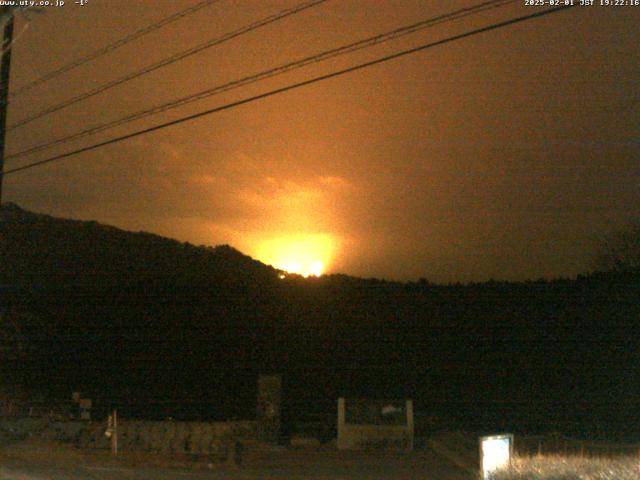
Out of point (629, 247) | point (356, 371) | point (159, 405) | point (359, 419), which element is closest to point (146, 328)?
point (159, 405)

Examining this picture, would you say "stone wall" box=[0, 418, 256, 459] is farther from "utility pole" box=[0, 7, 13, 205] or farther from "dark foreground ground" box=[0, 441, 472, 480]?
"utility pole" box=[0, 7, 13, 205]

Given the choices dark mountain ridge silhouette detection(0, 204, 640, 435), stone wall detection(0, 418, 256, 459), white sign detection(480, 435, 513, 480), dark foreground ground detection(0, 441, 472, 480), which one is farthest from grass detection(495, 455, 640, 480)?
dark mountain ridge silhouette detection(0, 204, 640, 435)

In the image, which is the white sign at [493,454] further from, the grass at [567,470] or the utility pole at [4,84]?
the utility pole at [4,84]

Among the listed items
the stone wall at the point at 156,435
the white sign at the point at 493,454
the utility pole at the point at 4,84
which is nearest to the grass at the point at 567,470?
the white sign at the point at 493,454

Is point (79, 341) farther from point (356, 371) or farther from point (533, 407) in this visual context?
point (533, 407)

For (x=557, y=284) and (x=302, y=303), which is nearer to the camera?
(x=557, y=284)

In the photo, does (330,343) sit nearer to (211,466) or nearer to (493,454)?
(211,466)
